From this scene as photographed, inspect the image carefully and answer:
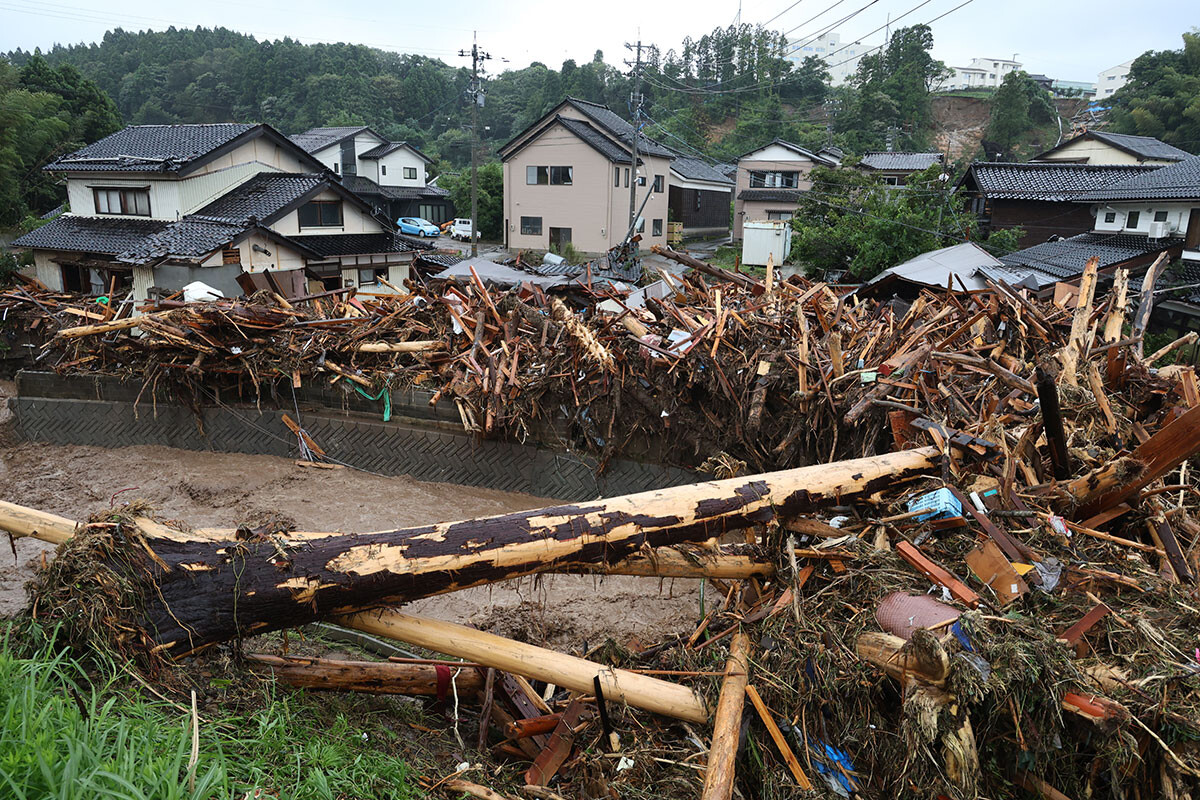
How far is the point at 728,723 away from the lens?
12.0 ft

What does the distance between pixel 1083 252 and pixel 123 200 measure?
2820 centimetres

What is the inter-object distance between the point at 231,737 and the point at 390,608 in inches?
39.9

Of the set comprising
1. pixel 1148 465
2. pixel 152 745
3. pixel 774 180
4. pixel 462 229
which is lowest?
pixel 152 745

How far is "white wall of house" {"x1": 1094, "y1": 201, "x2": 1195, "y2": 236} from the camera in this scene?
18427 mm

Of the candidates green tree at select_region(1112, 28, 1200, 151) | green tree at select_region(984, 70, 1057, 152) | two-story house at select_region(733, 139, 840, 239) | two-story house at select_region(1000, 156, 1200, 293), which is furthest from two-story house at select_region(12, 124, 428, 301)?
green tree at select_region(984, 70, 1057, 152)

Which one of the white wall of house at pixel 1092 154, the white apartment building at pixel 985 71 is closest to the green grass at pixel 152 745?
the white wall of house at pixel 1092 154

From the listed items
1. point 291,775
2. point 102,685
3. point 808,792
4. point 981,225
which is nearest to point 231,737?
point 291,775

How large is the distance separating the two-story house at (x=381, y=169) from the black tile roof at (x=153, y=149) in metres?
14.9

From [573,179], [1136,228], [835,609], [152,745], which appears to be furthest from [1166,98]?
[152,745]

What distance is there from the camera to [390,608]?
399 centimetres

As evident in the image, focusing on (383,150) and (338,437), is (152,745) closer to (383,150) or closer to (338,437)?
(338,437)

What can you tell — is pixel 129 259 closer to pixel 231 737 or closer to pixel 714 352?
pixel 714 352

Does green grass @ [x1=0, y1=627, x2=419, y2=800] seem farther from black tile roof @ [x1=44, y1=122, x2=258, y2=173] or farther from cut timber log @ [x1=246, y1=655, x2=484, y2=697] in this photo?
black tile roof @ [x1=44, y1=122, x2=258, y2=173]

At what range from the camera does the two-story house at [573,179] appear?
32312 millimetres
